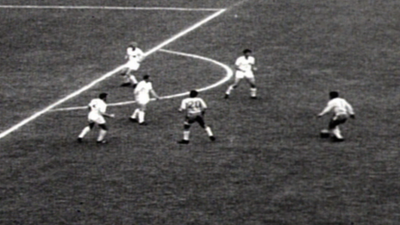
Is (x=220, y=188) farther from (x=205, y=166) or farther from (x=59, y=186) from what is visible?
(x=59, y=186)

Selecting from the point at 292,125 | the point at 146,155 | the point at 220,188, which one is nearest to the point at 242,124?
the point at 292,125

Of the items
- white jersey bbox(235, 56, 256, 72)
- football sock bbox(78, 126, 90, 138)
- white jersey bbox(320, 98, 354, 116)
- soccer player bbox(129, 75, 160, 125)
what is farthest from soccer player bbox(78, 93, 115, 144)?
white jersey bbox(320, 98, 354, 116)

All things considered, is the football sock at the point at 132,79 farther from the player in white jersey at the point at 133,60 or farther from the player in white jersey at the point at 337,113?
the player in white jersey at the point at 337,113

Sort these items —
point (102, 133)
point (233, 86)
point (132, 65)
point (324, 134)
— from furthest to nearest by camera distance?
1. point (132, 65)
2. point (233, 86)
3. point (324, 134)
4. point (102, 133)

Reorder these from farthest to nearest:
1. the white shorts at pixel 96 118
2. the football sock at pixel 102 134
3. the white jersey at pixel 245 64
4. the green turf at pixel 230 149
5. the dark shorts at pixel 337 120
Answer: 1. the white jersey at pixel 245 64
2. the football sock at pixel 102 134
3. the white shorts at pixel 96 118
4. the dark shorts at pixel 337 120
5. the green turf at pixel 230 149

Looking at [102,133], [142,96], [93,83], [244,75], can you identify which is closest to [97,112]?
[102,133]

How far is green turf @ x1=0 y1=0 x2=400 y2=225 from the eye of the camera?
32.8 m

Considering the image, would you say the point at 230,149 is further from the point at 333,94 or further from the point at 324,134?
the point at 333,94

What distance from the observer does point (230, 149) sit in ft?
128

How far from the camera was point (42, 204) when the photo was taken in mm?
33625

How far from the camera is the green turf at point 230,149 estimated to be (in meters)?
32.8

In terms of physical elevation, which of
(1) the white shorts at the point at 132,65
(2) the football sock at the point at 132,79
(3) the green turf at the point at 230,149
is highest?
(1) the white shorts at the point at 132,65

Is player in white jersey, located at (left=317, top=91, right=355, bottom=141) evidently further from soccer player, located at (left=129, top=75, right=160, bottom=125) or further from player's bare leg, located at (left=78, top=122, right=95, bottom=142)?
player's bare leg, located at (left=78, top=122, right=95, bottom=142)

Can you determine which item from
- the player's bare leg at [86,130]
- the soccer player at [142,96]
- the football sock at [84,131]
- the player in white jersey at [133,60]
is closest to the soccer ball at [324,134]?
the soccer player at [142,96]
